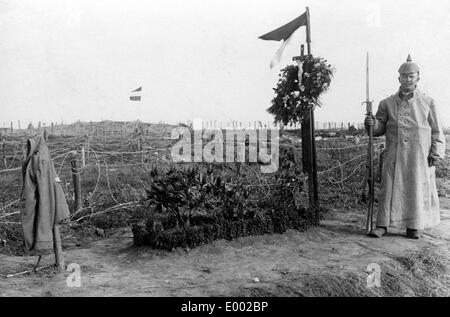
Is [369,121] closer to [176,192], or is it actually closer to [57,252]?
[176,192]

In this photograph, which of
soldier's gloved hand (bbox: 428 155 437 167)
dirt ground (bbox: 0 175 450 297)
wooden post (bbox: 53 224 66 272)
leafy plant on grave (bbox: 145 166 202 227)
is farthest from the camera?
soldier's gloved hand (bbox: 428 155 437 167)

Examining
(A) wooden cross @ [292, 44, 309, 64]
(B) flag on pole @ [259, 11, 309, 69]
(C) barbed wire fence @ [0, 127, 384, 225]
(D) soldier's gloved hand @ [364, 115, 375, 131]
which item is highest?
→ (B) flag on pole @ [259, 11, 309, 69]

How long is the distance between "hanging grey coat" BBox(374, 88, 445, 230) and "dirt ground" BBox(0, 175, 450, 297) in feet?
1.13

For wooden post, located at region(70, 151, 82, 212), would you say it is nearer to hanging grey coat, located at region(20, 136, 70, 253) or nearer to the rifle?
hanging grey coat, located at region(20, 136, 70, 253)

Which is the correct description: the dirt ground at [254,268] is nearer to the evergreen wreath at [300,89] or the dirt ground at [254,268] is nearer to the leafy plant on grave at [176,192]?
the leafy plant on grave at [176,192]

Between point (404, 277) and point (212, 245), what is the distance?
2.28m

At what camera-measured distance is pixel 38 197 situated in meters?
4.72

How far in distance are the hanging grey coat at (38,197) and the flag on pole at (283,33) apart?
3709 millimetres

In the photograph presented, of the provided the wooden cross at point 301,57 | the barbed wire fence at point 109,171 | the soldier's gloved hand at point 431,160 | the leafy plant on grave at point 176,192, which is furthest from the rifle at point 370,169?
the leafy plant on grave at point 176,192

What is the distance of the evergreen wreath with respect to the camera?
654 cm

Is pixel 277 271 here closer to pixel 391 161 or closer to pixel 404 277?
pixel 404 277

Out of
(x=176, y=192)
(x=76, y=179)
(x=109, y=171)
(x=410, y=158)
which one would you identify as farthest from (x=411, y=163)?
(x=109, y=171)

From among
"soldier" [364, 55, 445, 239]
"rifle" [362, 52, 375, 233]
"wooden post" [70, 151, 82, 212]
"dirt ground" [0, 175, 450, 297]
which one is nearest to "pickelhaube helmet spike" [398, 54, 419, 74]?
"soldier" [364, 55, 445, 239]
